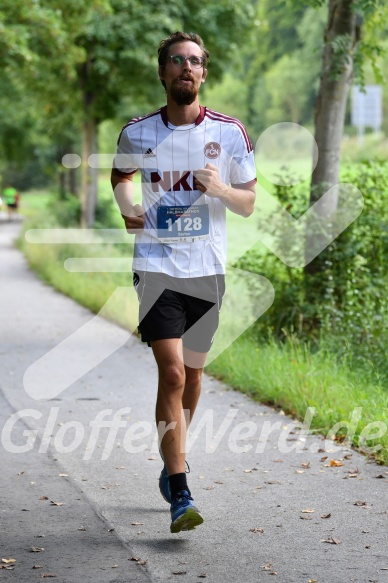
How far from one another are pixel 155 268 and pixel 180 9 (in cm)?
2139

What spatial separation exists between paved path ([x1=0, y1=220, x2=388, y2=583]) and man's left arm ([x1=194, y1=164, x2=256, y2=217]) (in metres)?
1.50

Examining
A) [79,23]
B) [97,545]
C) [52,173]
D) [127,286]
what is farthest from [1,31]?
[97,545]

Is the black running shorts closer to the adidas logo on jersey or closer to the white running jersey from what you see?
the white running jersey

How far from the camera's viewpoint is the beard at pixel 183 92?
5.06 meters

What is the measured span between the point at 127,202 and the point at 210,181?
1.46 ft

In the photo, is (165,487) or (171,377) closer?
(171,377)

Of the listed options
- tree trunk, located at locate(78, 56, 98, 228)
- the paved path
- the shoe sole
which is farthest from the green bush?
tree trunk, located at locate(78, 56, 98, 228)

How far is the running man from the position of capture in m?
5.11

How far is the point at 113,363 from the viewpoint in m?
10.5

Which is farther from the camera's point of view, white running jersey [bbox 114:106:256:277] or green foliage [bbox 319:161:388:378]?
green foliage [bbox 319:161:388:378]

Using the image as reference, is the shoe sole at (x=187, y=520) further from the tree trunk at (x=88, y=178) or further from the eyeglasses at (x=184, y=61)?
the tree trunk at (x=88, y=178)

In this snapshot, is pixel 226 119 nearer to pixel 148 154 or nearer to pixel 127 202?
pixel 148 154

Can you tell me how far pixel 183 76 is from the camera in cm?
509

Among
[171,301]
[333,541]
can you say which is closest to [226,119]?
[171,301]
